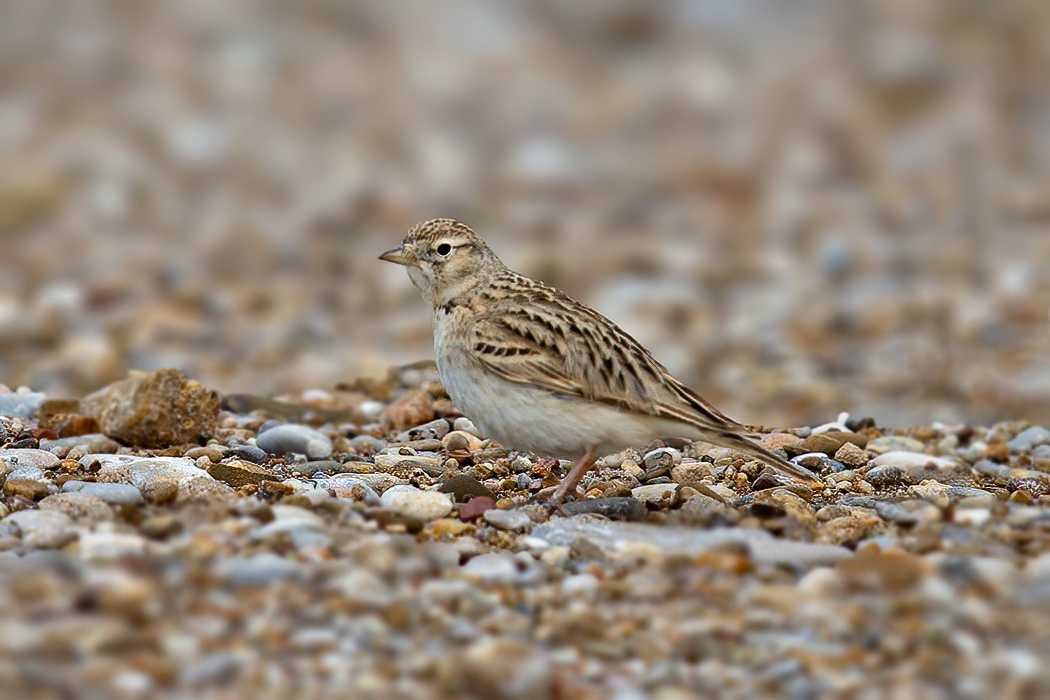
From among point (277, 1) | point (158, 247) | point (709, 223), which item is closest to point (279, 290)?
point (158, 247)

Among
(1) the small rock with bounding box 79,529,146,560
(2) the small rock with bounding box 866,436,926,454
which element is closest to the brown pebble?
(2) the small rock with bounding box 866,436,926,454

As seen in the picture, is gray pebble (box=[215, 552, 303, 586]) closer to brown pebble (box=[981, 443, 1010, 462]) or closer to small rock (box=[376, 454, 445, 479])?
small rock (box=[376, 454, 445, 479])

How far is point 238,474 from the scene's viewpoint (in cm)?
718

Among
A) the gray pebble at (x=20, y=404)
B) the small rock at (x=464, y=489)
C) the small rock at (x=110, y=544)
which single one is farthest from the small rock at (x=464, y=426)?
the small rock at (x=110, y=544)

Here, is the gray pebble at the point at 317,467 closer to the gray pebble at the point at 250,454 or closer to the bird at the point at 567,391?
the gray pebble at the point at 250,454

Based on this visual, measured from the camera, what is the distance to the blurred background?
1384 cm

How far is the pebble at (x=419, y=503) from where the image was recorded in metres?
6.50

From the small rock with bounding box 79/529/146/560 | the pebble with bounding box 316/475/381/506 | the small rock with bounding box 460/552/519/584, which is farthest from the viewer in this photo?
the pebble with bounding box 316/475/381/506

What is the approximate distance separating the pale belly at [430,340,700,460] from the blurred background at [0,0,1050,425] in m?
5.16

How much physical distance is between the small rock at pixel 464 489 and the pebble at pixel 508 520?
396mm

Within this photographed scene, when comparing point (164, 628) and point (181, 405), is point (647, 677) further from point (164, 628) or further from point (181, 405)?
point (181, 405)

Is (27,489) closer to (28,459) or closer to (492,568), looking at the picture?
(28,459)

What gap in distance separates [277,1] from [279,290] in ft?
21.2

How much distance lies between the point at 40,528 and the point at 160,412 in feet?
7.17
